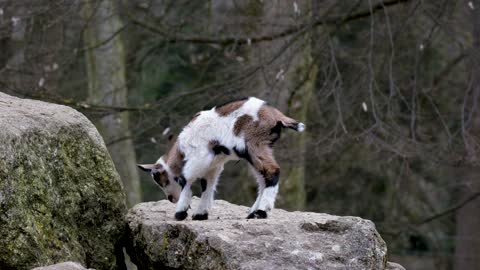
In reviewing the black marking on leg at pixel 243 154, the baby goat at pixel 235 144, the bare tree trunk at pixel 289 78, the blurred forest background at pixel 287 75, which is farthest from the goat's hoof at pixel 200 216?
the bare tree trunk at pixel 289 78

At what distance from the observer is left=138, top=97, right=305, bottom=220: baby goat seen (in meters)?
7.96

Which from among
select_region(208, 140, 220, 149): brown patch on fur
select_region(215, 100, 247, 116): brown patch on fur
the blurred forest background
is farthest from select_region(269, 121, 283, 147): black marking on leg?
the blurred forest background

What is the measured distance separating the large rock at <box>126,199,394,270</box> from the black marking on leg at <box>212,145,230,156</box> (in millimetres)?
613

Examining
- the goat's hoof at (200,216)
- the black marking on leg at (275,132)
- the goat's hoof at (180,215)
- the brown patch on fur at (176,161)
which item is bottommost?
the goat's hoof at (200,216)

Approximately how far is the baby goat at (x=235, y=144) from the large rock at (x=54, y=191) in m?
0.67

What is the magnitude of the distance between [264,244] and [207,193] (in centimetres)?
162

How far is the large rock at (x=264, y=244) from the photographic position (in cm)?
682

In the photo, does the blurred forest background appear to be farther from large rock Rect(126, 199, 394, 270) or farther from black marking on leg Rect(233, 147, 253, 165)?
large rock Rect(126, 199, 394, 270)

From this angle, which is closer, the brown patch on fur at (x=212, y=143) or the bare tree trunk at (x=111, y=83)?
the brown patch on fur at (x=212, y=143)

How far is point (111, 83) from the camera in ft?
50.0

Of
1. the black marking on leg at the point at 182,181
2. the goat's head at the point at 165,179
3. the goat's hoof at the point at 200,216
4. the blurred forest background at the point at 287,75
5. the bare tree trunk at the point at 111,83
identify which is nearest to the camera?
the black marking on leg at the point at 182,181

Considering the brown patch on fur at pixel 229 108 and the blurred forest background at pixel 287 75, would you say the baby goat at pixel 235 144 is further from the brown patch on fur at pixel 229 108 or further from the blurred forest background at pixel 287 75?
the blurred forest background at pixel 287 75

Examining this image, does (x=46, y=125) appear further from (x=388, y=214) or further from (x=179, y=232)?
(x=388, y=214)

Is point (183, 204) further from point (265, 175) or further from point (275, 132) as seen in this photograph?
point (275, 132)
